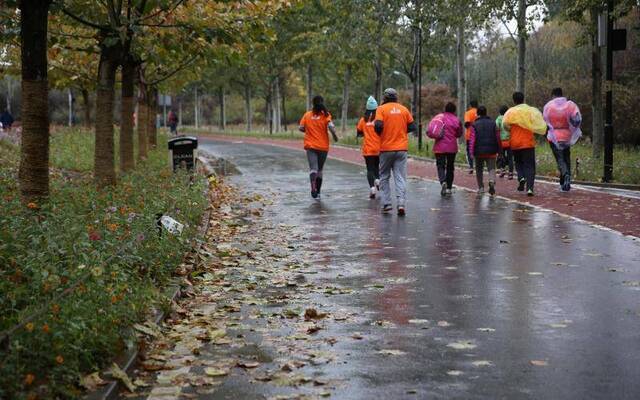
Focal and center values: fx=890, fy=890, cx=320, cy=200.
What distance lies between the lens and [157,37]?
1491 centimetres

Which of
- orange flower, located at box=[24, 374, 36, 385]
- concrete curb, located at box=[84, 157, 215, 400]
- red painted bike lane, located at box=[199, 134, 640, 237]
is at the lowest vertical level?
concrete curb, located at box=[84, 157, 215, 400]

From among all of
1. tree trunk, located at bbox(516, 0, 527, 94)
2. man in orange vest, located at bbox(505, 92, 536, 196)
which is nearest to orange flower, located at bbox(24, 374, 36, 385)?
man in orange vest, located at bbox(505, 92, 536, 196)

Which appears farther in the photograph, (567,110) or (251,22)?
(567,110)

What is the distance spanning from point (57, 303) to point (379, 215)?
9.59 meters

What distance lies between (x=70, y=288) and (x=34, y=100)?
480 cm

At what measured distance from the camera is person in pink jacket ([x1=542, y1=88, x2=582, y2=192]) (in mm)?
17969

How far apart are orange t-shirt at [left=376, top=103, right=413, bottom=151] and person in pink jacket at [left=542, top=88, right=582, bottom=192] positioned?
4.63m

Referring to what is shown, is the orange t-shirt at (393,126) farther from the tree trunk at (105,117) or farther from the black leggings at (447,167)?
the tree trunk at (105,117)

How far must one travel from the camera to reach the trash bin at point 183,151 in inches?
780

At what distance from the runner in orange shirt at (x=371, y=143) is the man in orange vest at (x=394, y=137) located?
119 cm

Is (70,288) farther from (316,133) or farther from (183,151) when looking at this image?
(183,151)

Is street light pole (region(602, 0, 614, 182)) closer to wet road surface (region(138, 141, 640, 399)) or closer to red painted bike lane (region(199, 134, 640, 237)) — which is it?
red painted bike lane (region(199, 134, 640, 237))

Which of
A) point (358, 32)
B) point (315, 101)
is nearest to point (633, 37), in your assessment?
point (358, 32)

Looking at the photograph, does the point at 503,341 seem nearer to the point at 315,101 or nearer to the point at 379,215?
the point at 379,215
